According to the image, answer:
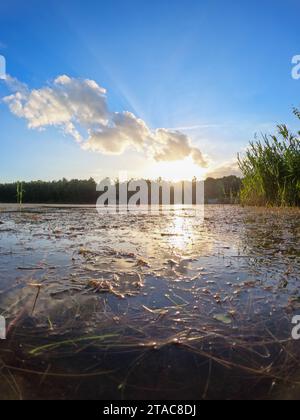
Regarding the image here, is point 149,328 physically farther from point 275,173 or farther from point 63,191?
point 63,191

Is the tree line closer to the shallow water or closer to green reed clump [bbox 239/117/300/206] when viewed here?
green reed clump [bbox 239/117/300/206]

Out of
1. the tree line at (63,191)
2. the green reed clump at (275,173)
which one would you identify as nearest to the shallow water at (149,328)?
the green reed clump at (275,173)

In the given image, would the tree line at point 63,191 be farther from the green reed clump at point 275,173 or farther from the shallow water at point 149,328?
the shallow water at point 149,328

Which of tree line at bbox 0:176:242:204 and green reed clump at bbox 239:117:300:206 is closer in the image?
green reed clump at bbox 239:117:300:206

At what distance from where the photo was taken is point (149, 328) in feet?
4.87

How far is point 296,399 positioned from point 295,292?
1164 millimetres

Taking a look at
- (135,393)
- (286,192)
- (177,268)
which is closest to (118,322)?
→ (135,393)

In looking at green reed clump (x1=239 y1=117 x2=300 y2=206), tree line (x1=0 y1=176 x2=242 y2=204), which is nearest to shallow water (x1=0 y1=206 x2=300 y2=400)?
green reed clump (x1=239 y1=117 x2=300 y2=206)

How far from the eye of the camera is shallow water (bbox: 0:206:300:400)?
1.06m

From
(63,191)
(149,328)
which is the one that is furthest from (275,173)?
(63,191)

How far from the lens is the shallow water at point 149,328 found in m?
1.06

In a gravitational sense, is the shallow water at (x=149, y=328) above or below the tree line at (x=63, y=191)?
below

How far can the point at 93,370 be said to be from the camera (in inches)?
44.5
